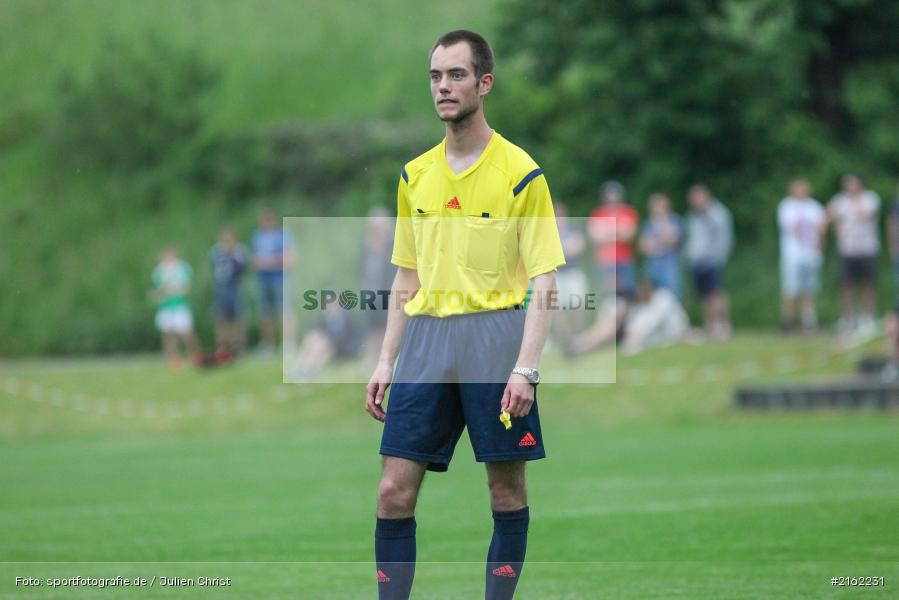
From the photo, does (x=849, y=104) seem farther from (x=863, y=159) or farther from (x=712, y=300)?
(x=712, y=300)

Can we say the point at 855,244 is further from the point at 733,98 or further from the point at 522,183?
the point at 522,183

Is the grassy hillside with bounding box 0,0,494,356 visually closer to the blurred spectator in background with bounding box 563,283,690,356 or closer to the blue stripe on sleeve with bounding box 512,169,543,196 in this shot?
the blurred spectator in background with bounding box 563,283,690,356

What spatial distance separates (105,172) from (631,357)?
90.8ft

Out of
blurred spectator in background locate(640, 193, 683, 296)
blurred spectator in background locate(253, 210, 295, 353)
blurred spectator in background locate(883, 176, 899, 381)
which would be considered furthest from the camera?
blurred spectator in background locate(253, 210, 295, 353)

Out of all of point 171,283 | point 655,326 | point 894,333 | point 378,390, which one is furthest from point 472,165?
point 171,283

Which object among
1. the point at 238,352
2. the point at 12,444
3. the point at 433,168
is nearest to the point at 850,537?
the point at 433,168

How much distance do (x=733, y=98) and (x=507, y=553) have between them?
96.8 ft

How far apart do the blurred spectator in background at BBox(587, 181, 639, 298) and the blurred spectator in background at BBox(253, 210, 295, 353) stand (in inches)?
206

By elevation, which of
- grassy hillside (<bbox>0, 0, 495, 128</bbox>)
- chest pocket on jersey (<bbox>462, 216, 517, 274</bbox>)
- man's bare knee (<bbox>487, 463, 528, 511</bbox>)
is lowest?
man's bare knee (<bbox>487, 463, 528, 511</bbox>)

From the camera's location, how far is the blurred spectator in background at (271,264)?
2653 centimetres

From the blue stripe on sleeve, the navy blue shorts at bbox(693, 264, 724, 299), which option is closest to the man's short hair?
the blue stripe on sleeve

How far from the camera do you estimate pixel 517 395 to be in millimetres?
6637

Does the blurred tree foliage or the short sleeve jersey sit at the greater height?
the blurred tree foliage

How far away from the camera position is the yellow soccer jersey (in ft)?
22.5
